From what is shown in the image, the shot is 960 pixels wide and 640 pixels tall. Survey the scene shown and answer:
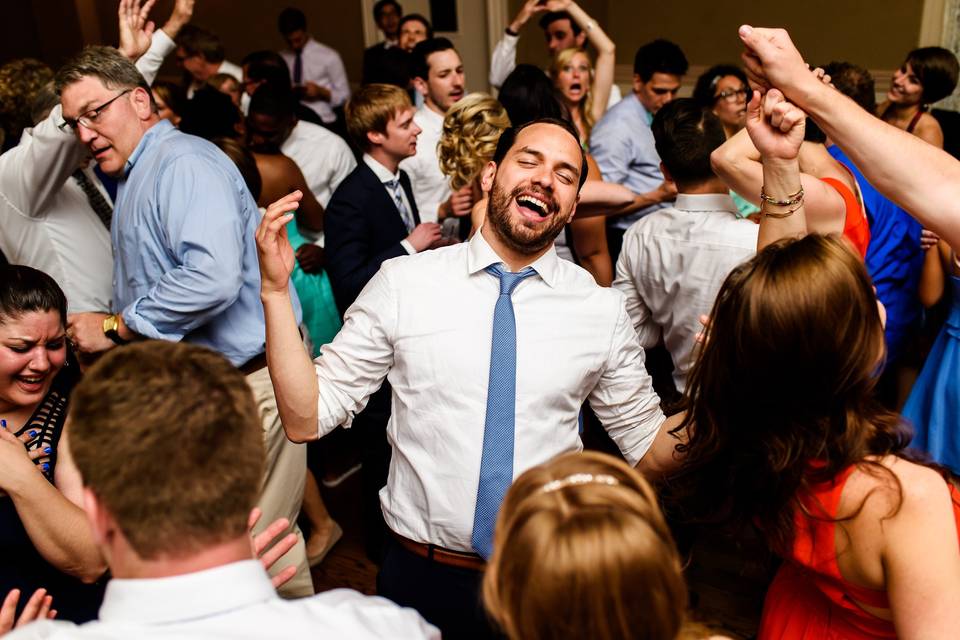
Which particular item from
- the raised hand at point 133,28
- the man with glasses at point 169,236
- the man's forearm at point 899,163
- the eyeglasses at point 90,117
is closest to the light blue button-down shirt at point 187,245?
the man with glasses at point 169,236

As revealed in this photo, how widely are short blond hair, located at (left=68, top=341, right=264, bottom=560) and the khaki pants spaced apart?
1.29 m

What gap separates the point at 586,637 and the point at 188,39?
4406 mm

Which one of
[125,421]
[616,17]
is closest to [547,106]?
[125,421]

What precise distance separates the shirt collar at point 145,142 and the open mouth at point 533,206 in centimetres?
113

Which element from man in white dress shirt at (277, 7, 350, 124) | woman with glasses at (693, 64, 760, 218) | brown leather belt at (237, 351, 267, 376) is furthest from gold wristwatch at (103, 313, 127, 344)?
man in white dress shirt at (277, 7, 350, 124)

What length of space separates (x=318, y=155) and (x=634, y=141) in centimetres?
133

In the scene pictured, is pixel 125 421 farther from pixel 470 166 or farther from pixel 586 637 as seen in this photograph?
pixel 470 166

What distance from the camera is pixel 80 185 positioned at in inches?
102

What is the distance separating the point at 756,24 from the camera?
5613mm

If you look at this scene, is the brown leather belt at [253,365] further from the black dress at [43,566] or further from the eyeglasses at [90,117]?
the eyeglasses at [90,117]

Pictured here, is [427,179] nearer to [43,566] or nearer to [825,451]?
[43,566]

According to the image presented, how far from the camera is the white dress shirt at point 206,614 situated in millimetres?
830

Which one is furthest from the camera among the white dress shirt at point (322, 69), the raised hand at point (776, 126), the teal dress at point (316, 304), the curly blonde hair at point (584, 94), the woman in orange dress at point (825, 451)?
the white dress shirt at point (322, 69)

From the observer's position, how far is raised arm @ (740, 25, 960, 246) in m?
1.28
